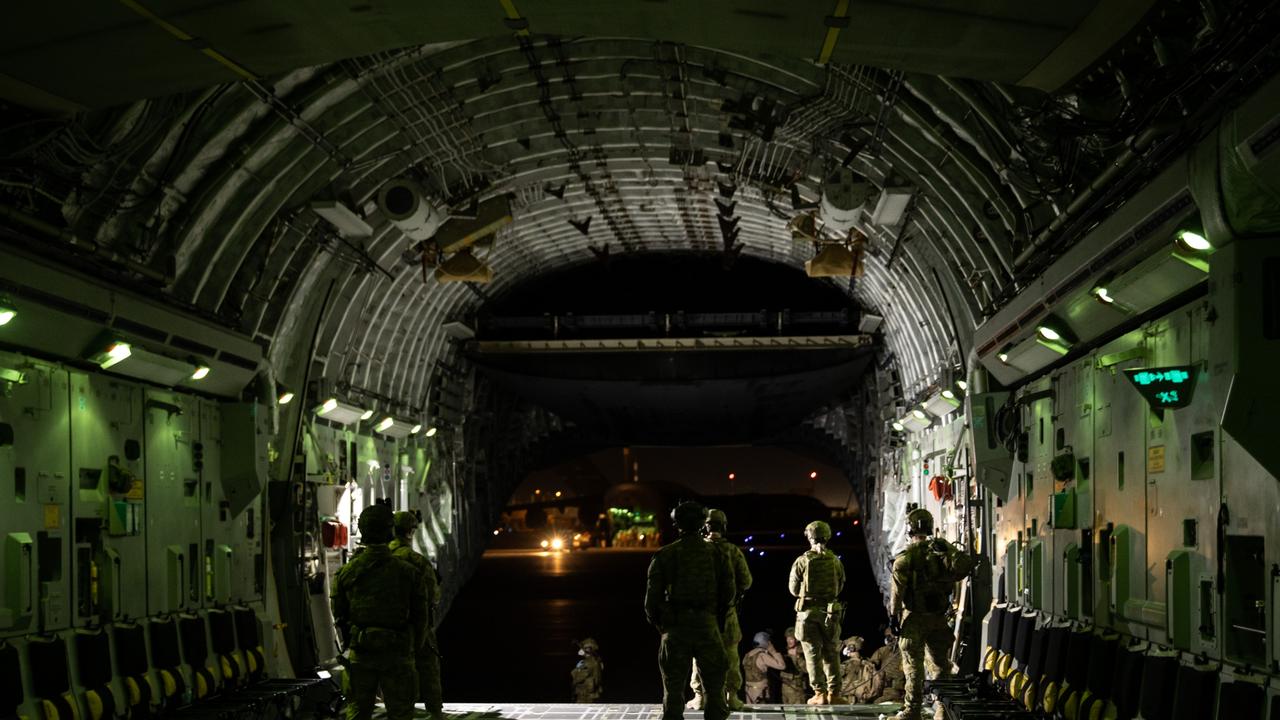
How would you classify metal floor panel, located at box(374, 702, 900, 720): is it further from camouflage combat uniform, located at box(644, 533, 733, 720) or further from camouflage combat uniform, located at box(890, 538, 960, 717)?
camouflage combat uniform, located at box(644, 533, 733, 720)

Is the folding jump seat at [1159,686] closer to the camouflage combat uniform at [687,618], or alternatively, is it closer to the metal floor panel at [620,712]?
the camouflage combat uniform at [687,618]

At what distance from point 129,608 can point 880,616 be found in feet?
95.5

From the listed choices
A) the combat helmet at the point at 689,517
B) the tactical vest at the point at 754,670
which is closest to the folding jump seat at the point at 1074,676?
the combat helmet at the point at 689,517

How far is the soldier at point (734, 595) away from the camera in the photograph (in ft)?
38.1

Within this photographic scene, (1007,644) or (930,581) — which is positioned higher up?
(930,581)

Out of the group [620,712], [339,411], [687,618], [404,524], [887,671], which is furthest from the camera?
[887,671]

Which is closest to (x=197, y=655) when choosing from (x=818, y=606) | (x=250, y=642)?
(x=250, y=642)

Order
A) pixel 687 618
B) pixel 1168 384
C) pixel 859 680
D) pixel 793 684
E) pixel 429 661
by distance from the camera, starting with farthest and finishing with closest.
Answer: pixel 793 684 < pixel 859 680 < pixel 429 661 < pixel 687 618 < pixel 1168 384

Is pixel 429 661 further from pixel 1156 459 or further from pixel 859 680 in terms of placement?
pixel 859 680

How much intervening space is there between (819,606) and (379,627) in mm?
5821

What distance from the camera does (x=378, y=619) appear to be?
10000mm

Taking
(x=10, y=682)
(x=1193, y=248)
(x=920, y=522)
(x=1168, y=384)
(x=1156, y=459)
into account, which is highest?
(x=1193, y=248)

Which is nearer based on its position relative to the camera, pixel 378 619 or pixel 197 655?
pixel 378 619

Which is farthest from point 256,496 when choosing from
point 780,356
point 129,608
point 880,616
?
point 880,616
